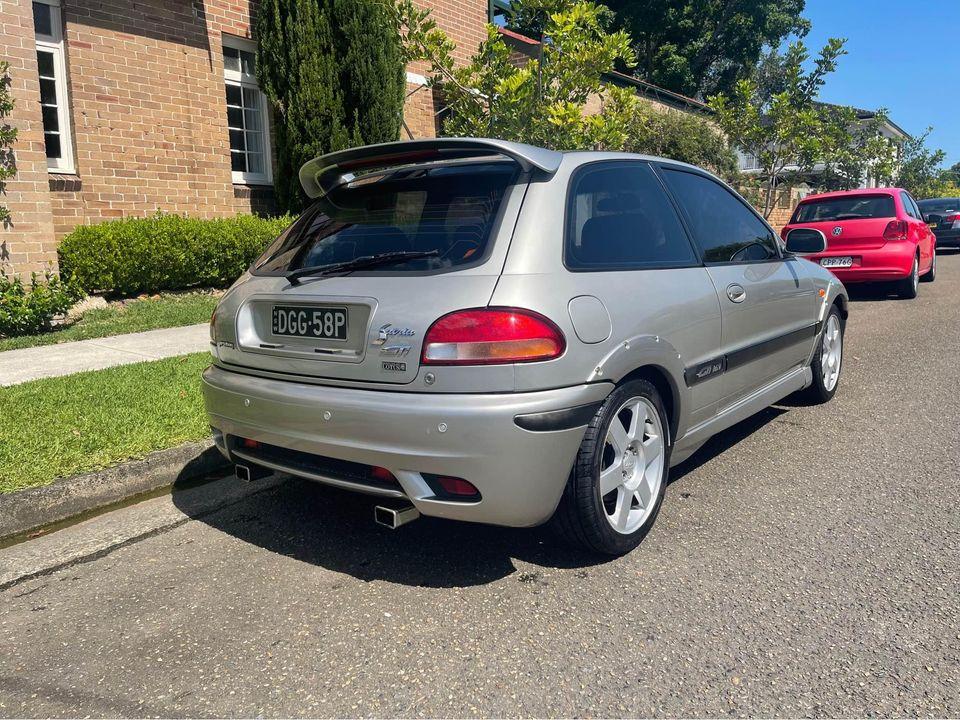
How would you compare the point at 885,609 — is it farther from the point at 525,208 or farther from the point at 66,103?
the point at 66,103

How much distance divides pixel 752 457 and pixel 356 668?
2.86m

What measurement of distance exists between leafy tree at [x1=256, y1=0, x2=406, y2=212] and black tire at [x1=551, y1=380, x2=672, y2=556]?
8.45 metres

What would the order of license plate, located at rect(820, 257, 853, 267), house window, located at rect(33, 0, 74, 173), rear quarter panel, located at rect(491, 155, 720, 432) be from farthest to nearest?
license plate, located at rect(820, 257, 853, 267) → house window, located at rect(33, 0, 74, 173) → rear quarter panel, located at rect(491, 155, 720, 432)

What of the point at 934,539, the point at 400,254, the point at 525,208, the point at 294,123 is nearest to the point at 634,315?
the point at 525,208

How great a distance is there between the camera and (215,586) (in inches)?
123

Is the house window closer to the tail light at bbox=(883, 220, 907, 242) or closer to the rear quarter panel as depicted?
the rear quarter panel

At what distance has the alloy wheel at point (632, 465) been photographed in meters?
3.22

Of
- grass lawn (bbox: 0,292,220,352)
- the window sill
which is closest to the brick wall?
grass lawn (bbox: 0,292,220,352)

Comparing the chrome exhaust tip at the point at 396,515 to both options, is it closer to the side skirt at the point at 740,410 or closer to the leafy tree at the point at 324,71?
the side skirt at the point at 740,410

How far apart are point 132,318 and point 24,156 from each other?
1934 millimetres

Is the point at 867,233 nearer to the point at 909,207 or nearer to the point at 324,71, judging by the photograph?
the point at 909,207

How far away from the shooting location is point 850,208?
37.5 feet

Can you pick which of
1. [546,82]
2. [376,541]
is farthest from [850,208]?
[376,541]

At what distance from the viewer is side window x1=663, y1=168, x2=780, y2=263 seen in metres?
4.12
